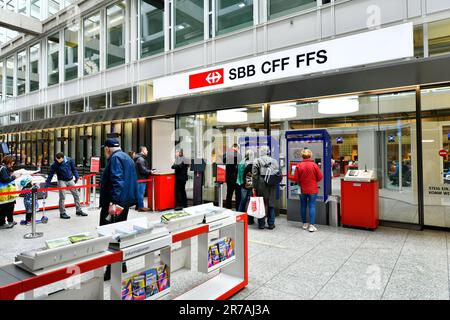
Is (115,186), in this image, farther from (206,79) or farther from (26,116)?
(26,116)

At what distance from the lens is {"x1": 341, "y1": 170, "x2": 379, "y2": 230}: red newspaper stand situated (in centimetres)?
560

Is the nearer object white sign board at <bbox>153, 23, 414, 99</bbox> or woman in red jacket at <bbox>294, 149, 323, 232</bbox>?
white sign board at <bbox>153, 23, 414, 99</bbox>

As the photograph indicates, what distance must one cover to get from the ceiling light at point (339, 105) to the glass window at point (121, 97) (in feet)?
24.1

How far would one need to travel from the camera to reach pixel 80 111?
13156 millimetres

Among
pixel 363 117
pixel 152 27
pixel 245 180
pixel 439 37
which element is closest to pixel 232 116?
pixel 245 180

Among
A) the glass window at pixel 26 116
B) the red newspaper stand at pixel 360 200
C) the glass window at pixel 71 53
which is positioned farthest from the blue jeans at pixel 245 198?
the glass window at pixel 26 116

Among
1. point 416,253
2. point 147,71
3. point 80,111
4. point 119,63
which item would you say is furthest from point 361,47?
point 80,111

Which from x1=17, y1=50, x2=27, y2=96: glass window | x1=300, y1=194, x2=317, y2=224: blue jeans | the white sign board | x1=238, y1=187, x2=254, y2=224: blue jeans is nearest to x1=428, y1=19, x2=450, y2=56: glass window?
the white sign board

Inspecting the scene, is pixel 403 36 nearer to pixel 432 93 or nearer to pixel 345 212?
pixel 432 93

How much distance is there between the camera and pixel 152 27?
1016cm

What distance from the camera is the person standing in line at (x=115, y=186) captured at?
11.4ft

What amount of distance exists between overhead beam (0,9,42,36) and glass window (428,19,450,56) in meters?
17.1

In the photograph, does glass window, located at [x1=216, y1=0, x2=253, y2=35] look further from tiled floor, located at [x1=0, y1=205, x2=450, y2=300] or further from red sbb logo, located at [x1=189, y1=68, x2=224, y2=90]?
tiled floor, located at [x1=0, y1=205, x2=450, y2=300]

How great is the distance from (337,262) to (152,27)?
9678 millimetres
